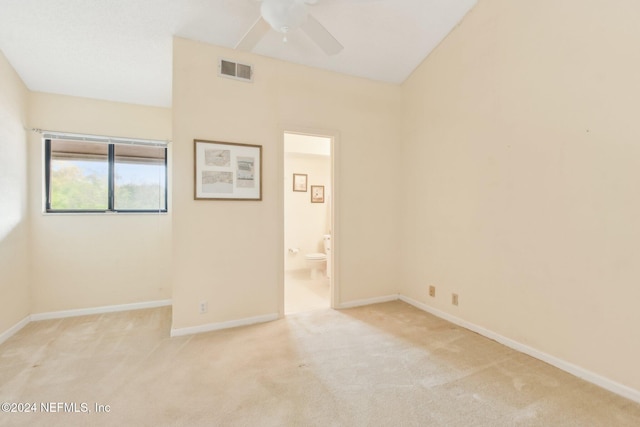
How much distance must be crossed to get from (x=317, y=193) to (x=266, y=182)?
9.22ft

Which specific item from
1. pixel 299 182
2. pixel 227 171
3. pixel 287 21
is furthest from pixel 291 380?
pixel 299 182

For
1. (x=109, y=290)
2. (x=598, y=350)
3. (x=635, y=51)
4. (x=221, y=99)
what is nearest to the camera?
(x=635, y=51)

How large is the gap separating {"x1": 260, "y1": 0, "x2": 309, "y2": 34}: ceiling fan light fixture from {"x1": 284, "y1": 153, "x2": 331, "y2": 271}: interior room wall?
351cm

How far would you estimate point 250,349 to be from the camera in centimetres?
246

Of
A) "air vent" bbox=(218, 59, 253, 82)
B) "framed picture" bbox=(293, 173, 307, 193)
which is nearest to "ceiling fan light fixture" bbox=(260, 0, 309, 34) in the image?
"air vent" bbox=(218, 59, 253, 82)

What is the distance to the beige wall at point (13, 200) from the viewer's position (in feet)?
8.57

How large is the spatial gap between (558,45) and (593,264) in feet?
5.48

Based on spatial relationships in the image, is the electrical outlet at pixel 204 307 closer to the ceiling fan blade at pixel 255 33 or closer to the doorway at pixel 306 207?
the doorway at pixel 306 207

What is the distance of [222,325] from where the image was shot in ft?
9.51

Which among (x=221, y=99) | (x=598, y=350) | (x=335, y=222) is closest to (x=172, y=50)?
(x=221, y=99)

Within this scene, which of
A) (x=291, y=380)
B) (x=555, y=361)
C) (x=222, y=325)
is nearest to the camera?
(x=291, y=380)

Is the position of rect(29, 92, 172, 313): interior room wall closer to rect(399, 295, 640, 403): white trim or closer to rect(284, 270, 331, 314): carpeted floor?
rect(284, 270, 331, 314): carpeted floor

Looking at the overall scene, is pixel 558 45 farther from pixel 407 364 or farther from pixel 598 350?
pixel 407 364

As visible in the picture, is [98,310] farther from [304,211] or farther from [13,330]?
[304,211]
